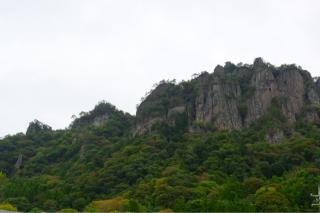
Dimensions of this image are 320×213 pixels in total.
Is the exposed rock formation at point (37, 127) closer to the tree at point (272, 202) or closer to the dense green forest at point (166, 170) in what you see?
the dense green forest at point (166, 170)

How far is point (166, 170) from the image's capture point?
271 feet

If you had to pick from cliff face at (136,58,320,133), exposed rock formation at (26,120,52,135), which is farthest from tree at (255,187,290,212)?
exposed rock formation at (26,120,52,135)

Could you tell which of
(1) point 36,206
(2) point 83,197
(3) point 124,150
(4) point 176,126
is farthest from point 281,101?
(1) point 36,206

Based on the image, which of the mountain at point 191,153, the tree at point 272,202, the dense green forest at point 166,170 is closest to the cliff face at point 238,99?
the mountain at point 191,153

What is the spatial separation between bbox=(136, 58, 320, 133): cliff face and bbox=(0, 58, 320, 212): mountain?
23 centimetres

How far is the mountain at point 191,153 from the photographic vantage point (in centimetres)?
6781

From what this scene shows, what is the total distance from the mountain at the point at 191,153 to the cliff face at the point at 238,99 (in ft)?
0.76

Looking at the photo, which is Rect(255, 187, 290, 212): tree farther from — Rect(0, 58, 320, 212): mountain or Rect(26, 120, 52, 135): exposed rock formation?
Rect(26, 120, 52, 135): exposed rock formation

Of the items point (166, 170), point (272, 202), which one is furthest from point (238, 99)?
point (272, 202)

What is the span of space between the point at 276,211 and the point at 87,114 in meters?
93.8

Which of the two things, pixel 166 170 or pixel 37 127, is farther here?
pixel 37 127

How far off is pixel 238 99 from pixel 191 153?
24.5m

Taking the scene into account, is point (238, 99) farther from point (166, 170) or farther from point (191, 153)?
point (166, 170)

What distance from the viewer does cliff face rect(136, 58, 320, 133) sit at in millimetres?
107375
